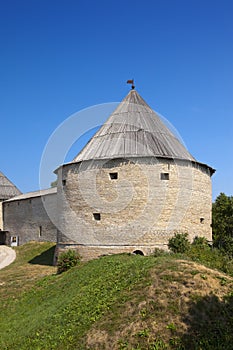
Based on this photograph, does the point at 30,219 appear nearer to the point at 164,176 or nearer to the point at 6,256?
the point at 6,256

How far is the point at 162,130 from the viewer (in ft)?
71.8

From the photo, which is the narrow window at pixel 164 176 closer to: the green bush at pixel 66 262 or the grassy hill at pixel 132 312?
the green bush at pixel 66 262

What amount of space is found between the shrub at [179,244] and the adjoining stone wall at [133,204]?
75 cm

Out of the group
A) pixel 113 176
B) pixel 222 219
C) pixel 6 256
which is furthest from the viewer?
pixel 6 256

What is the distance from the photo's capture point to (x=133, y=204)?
1881cm

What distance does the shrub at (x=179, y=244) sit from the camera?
17453 mm

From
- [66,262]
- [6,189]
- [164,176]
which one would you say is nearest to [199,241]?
[164,176]

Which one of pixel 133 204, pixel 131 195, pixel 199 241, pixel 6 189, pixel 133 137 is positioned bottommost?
pixel 199 241

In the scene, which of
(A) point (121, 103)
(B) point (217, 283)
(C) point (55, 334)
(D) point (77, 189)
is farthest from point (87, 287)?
(A) point (121, 103)

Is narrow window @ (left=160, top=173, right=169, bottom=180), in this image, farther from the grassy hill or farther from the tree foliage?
the grassy hill

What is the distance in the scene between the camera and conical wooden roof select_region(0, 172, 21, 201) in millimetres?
41438

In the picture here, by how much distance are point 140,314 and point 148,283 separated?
140 cm

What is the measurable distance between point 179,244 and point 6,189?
2942cm

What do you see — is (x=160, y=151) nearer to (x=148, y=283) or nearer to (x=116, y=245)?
(x=116, y=245)
